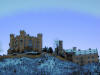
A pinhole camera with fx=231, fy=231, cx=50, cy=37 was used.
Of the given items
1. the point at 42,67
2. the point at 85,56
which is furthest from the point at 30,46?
the point at 85,56

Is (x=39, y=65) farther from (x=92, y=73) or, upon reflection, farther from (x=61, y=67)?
(x=92, y=73)

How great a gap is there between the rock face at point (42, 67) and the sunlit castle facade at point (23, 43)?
13.2m

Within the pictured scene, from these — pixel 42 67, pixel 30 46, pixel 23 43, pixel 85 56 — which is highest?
pixel 23 43

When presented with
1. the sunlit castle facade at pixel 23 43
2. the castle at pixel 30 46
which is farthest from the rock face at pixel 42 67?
the sunlit castle facade at pixel 23 43

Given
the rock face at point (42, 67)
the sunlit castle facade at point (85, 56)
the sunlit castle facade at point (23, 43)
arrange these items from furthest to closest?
1. the sunlit castle facade at point (85, 56)
2. the sunlit castle facade at point (23, 43)
3. the rock face at point (42, 67)

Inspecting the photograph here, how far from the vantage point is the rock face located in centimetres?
7212

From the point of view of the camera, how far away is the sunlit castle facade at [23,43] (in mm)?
89375

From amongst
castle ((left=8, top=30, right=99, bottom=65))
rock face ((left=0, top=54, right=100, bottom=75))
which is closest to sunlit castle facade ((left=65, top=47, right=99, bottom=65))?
Answer: castle ((left=8, top=30, right=99, bottom=65))

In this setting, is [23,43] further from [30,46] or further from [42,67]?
[42,67]

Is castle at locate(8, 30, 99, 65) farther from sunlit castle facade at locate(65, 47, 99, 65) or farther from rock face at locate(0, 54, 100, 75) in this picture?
rock face at locate(0, 54, 100, 75)

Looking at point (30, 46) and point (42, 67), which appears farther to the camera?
point (30, 46)

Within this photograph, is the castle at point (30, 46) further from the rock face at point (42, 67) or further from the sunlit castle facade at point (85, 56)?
the rock face at point (42, 67)

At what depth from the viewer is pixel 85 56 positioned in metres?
102

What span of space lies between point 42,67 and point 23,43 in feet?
63.9
